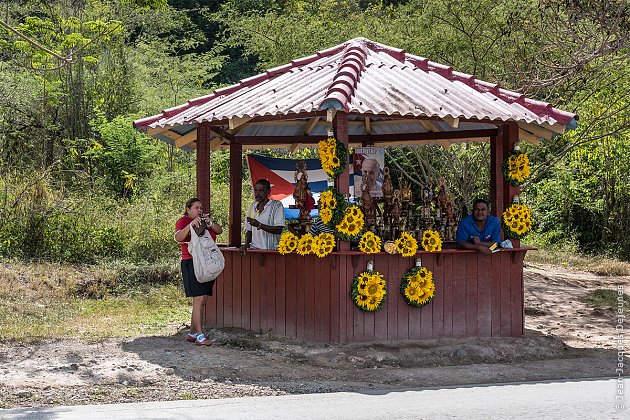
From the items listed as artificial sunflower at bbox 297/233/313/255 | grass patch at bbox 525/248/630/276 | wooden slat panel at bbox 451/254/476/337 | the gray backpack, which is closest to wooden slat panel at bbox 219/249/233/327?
the gray backpack

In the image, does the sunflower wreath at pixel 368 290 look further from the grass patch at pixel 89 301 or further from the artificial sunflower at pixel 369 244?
the grass patch at pixel 89 301

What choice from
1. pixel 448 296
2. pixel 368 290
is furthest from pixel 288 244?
pixel 448 296

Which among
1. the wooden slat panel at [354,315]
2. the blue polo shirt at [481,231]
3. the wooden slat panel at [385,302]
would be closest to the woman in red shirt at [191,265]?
the wooden slat panel at [354,315]

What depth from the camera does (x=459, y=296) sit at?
1079cm

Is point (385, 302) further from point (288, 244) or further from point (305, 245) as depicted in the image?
point (288, 244)

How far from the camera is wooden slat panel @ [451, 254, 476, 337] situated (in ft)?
35.3

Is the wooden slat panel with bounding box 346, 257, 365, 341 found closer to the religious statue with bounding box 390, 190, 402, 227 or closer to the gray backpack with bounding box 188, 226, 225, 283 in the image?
the religious statue with bounding box 390, 190, 402, 227

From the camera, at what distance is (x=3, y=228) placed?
1688cm

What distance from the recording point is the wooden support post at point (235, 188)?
1223 cm

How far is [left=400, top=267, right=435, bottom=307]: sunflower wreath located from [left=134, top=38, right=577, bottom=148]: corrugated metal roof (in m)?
1.84

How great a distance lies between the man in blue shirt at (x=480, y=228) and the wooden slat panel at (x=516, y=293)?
38 centimetres

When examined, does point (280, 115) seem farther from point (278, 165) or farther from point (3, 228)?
point (3, 228)

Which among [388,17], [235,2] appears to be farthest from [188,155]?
[235,2]

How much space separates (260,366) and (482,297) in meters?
3.14
